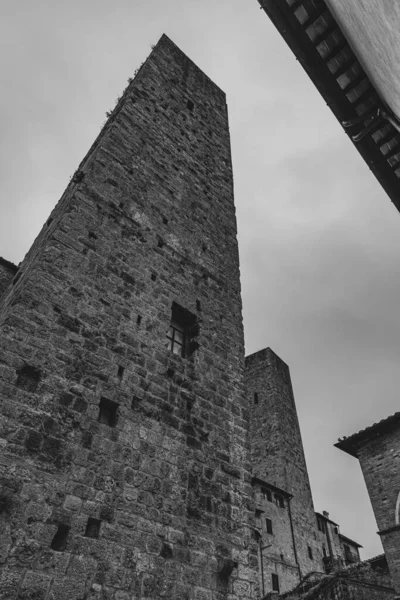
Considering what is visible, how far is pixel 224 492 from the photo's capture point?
4875mm

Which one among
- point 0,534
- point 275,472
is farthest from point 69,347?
point 275,472

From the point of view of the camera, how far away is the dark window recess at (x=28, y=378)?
376cm

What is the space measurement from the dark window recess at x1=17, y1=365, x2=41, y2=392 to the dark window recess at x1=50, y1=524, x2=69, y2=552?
1.23m


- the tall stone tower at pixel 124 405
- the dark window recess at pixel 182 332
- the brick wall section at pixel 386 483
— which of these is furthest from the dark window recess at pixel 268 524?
the dark window recess at pixel 182 332

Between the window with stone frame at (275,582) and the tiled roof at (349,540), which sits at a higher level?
the tiled roof at (349,540)

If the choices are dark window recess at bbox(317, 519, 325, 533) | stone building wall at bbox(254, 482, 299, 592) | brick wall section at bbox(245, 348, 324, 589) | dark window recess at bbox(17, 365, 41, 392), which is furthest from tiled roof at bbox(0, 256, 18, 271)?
dark window recess at bbox(317, 519, 325, 533)

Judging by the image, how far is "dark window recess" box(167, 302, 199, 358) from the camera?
19.1 feet

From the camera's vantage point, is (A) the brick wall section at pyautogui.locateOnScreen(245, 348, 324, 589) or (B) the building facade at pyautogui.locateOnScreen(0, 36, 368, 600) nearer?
(B) the building facade at pyautogui.locateOnScreen(0, 36, 368, 600)

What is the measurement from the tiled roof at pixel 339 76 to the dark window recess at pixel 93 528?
4.99 metres

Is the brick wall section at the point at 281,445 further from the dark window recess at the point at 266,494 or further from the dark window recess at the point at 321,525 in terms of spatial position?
the dark window recess at the point at 266,494

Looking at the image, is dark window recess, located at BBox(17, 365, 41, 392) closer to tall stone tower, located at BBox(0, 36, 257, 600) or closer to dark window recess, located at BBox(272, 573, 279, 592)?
tall stone tower, located at BBox(0, 36, 257, 600)

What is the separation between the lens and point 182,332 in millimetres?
6117

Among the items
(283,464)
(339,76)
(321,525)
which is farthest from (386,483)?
(321,525)

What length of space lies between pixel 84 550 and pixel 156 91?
9.04 meters
